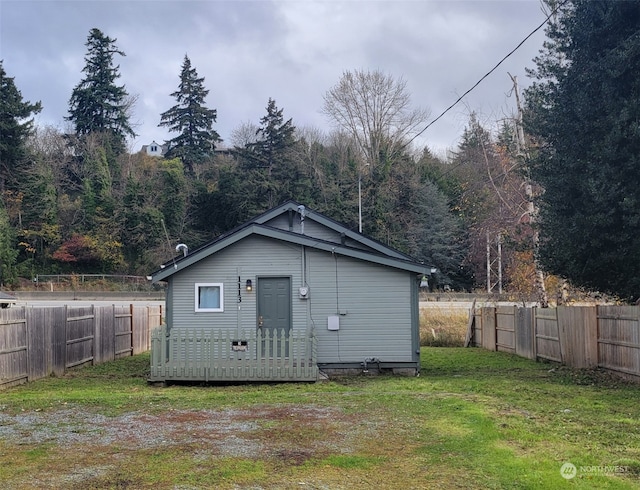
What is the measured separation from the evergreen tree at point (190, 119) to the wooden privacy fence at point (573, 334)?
41.1 metres

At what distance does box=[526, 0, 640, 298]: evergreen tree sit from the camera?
11.2 meters

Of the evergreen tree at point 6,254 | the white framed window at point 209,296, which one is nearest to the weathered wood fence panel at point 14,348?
the white framed window at point 209,296

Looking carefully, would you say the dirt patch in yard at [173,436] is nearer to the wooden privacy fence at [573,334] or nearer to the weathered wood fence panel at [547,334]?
the wooden privacy fence at [573,334]

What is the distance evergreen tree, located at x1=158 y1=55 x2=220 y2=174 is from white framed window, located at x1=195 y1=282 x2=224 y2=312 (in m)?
43.6

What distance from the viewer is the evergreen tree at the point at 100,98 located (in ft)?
175

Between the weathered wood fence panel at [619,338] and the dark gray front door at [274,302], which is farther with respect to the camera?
the dark gray front door at [274,302]

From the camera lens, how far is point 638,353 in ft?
37.4

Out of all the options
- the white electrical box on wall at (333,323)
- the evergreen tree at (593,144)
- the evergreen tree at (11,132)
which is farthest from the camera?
the evergreen tree at (11,132)

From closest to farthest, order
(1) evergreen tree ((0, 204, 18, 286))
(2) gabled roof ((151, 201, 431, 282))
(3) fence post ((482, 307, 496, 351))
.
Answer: (2) gabled roof ((151, 201, 431, 282))
(3) fence post ((482, 307, 496, 351))
(1) evergreen tree ((0, 204, 18, 286))

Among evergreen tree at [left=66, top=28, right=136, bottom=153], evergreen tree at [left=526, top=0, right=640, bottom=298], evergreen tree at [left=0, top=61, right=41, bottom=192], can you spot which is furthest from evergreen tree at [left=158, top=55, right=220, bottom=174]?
evergreen tree at [left=526, top=0, right=640, bottom=298]

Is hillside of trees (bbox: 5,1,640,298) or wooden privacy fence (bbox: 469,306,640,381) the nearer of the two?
wooden privacy fence (bbox: 469,306,640,381)

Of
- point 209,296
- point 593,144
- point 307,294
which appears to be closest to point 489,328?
point 307,294

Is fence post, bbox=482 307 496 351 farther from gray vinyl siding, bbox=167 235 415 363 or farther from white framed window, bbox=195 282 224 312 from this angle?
white framed window, bbox=195 282 224 312

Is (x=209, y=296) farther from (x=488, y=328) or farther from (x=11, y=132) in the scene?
(x=11, y=132)
